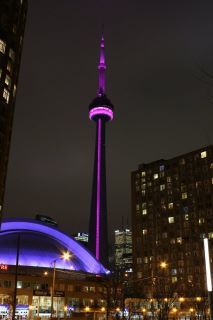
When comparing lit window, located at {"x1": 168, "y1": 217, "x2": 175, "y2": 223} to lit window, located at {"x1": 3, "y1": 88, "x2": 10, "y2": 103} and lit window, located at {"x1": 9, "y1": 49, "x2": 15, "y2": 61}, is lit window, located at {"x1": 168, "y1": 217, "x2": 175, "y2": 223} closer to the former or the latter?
lit window, located at {"x1": 3, "y1": 88, "x2": 10, "y2": 103}

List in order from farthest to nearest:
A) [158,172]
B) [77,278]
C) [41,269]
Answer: [158,172] → [77,278] → [41,269]

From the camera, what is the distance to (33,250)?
105 meters

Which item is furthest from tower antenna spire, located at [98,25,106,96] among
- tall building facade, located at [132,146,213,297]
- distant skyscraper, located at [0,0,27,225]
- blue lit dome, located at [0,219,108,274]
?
distant skyscraper, located at [0,0,27,225]

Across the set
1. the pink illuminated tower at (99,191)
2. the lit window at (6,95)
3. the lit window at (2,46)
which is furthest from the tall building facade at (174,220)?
the lit window at (2,46)

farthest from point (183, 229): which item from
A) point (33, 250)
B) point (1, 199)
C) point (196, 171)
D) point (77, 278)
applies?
point (1, 199)

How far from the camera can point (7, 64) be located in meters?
62.0

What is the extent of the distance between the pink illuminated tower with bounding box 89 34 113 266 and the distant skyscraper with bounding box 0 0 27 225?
8350 cm

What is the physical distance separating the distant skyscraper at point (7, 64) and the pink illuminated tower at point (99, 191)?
274 ft

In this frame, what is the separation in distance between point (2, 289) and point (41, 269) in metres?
12.1

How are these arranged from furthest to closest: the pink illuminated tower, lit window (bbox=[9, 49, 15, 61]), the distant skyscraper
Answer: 1. the pink illuminated tower
2. lit window (bbox=[9, 49, 15, 61])
3. the distant skyscraper

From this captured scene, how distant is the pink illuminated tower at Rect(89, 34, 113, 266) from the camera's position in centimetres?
14812

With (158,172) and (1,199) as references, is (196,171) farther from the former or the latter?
(1,199)

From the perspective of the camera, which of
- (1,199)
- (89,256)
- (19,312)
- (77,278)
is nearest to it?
(1,199)

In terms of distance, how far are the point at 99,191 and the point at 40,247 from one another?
50449 mm
